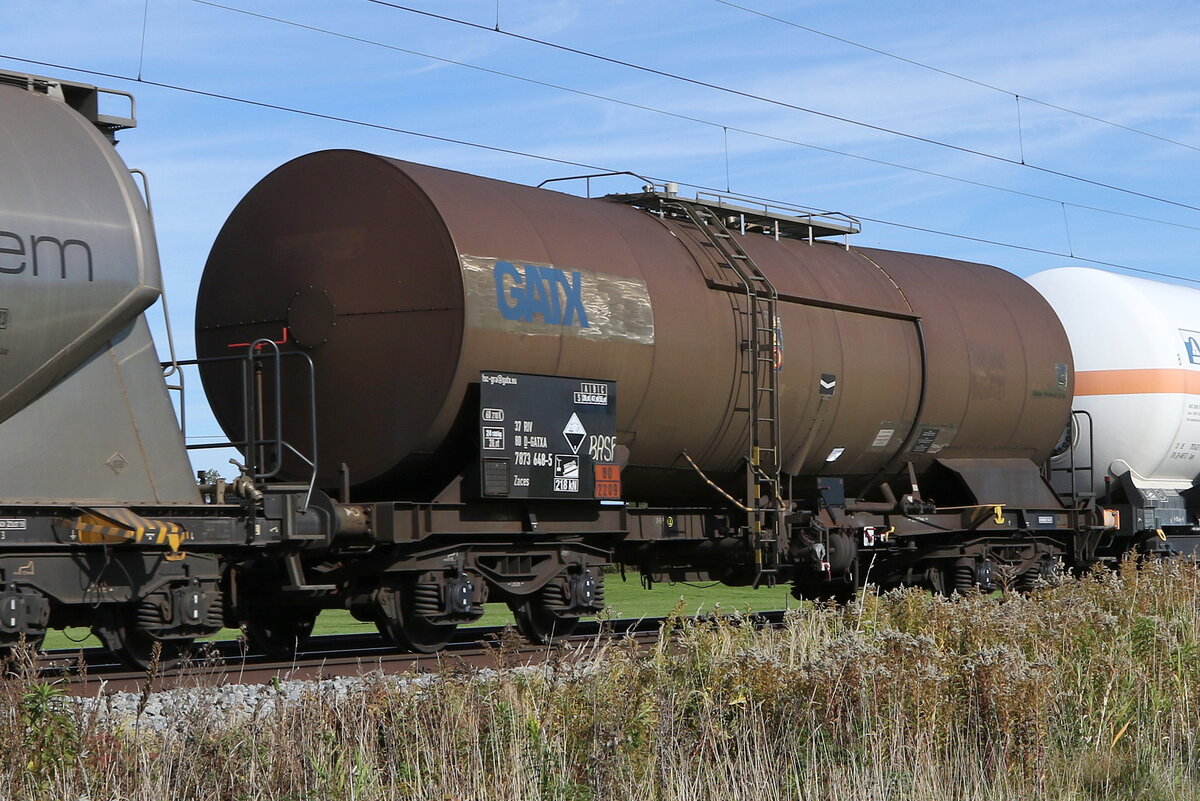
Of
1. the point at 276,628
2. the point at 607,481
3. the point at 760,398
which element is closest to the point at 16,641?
the point at 276,628

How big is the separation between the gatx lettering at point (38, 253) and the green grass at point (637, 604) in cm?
936

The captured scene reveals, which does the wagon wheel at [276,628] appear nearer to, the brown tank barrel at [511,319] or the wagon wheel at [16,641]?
the brown tank barrel at [511,319]

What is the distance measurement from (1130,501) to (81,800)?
1571cm

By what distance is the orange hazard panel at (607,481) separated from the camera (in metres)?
12.3

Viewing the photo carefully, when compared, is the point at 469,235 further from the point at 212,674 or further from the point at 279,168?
the point at 212,674

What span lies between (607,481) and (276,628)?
3325mm

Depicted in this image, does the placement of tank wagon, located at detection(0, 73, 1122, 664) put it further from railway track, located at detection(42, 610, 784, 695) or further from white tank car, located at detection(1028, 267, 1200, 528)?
white tank car, located at detection(1028, 267, 1200, 528)

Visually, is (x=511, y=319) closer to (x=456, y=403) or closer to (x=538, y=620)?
(x=456, y=403)

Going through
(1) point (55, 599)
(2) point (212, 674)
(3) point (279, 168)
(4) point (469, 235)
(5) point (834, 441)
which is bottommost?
(2) point (212, 674)

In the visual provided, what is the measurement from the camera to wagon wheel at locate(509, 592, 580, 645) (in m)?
12.5

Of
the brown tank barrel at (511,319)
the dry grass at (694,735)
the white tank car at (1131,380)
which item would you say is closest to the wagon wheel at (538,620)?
A: the brown tank barrel at (511,319)

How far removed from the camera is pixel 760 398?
1377 cm

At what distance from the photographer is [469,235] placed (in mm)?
11273

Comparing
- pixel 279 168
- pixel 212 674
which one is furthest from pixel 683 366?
pixel 212 674
